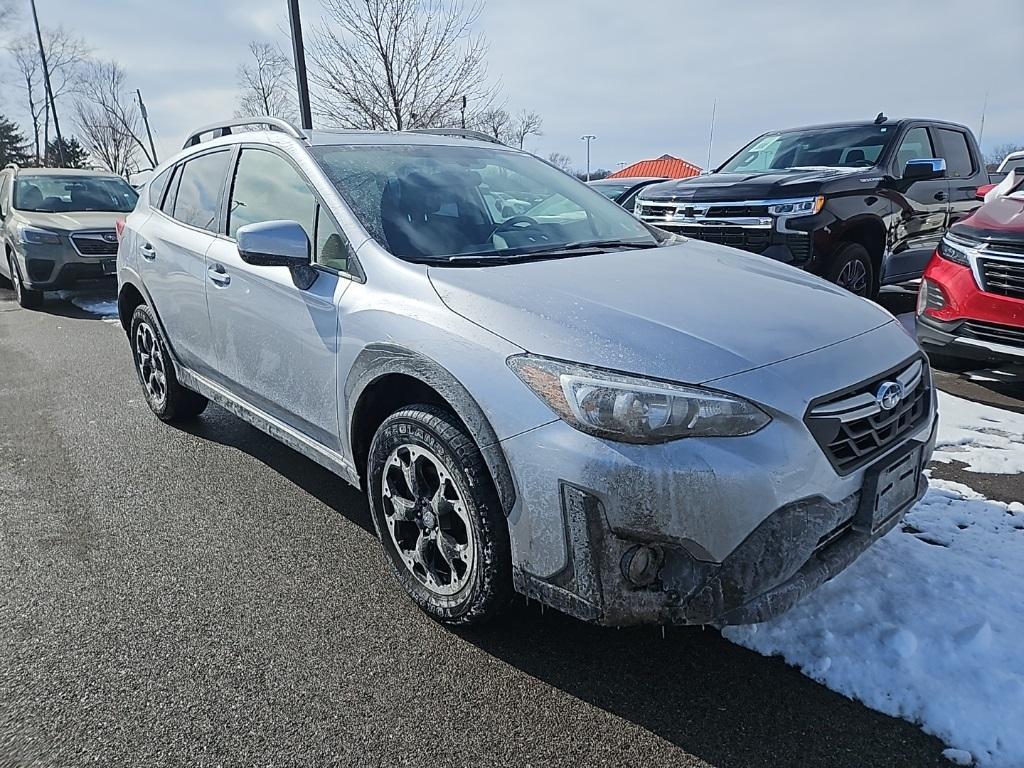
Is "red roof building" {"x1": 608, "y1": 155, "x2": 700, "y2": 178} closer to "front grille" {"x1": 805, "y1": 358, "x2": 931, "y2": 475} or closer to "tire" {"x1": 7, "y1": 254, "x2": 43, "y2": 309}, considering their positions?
"tire" {"x1": 7, "y1": 254, "x2": 43, "y2": 309}

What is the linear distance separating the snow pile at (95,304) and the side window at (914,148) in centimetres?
879

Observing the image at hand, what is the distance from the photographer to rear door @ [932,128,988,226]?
7371 millimetres

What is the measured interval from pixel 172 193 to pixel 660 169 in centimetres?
2665

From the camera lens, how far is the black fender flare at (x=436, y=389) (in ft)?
6.90

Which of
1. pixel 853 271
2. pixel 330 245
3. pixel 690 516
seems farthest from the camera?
pixel 853 271

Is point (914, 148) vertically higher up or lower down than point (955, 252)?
higher up

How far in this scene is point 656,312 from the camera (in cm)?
224

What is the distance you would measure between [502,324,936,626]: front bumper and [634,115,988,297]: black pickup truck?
412cm

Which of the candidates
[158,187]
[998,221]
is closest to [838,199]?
[998,221]

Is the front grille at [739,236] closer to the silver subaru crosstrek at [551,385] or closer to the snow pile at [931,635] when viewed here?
the silver subaru crosstrek at [551,385]

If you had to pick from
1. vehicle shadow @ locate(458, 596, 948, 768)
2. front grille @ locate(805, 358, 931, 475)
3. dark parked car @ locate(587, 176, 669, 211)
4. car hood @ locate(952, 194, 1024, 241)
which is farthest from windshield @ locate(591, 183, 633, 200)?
vehicle shadow @ locate(458, 596, 948, 768)

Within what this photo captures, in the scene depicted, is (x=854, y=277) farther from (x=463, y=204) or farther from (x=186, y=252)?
(x=186, y=252)

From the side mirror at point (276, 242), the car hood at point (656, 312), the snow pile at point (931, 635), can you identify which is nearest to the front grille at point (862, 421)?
the car hood at point (656, 312)

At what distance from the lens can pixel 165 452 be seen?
4.20 m
